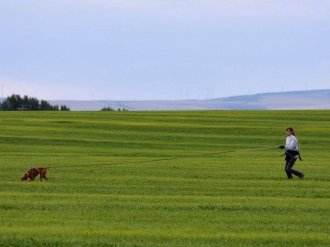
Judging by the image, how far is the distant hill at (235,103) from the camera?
391 feet

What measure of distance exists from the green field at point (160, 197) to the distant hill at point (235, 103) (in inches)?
2546

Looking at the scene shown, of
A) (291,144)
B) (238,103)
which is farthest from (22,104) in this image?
(291,144)

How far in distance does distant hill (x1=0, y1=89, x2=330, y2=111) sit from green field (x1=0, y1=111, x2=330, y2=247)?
6466cm

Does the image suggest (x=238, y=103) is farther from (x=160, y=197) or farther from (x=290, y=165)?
(x=160, y=197)

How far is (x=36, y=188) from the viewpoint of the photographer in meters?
24.4

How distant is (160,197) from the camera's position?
22.0 meters

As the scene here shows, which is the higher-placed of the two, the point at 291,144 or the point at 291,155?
the point at 291,144

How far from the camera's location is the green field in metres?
15.9

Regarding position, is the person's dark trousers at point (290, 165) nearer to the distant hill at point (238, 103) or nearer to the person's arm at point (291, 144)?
the person's arm at point (291, 144)

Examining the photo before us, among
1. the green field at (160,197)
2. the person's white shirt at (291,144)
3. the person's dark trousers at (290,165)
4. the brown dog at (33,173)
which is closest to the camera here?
the green field at (160,197)

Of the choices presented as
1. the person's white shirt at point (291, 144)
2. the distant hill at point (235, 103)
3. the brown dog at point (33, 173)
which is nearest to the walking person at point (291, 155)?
the person's white shirt at point (291, 144)

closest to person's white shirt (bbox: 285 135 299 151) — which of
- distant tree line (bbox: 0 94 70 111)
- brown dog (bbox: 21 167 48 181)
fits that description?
brown dog (bbox: 21 167 48 181)

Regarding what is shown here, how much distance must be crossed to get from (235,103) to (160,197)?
115 meters

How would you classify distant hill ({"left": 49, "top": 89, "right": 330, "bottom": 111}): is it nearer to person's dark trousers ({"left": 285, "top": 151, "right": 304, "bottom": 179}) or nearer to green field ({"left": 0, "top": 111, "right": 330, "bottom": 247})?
green field ({"left": 0, "top": 111, "right": 330, "bottom": 247})
